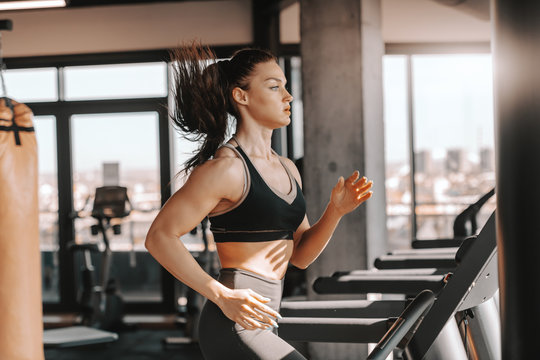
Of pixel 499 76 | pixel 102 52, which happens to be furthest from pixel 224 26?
pixel 499 76

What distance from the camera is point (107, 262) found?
5832mm

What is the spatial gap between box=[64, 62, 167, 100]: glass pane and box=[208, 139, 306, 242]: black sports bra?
5.00 meters

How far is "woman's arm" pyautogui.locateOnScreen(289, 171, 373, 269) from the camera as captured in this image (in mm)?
1639

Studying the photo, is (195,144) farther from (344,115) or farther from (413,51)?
(413,51)

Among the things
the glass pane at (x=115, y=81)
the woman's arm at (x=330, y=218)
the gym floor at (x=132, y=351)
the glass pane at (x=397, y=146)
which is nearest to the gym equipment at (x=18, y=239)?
the woman's arm at (x=330, y=218)

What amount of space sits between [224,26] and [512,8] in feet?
18.5

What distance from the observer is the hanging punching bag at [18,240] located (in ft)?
8.55

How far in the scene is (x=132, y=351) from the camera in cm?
507

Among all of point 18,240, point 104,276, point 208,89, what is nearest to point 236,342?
point 208,89

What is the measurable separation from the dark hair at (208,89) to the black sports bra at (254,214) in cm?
10

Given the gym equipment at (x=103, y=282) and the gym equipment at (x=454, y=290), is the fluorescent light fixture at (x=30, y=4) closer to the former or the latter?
the gym equipment at (x=103, y=282)

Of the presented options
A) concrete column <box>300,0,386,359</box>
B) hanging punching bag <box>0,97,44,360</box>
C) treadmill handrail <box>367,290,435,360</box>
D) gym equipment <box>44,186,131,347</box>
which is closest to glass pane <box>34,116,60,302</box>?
gym equipment <box>44,186,131,347</box>

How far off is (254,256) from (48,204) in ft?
18.3

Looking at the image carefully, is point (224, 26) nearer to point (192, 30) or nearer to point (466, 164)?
point (192, 30)
